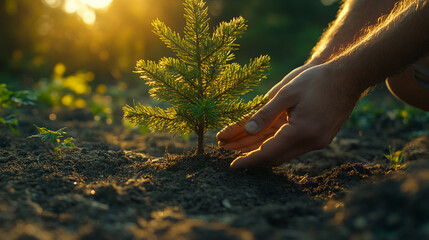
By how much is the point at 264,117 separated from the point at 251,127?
0.12m

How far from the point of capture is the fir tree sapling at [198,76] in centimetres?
211

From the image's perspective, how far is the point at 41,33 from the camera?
9094mm

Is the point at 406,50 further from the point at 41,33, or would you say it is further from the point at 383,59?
the point at 41,33

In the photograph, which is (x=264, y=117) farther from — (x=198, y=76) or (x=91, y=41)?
→ (x=91, y=41)

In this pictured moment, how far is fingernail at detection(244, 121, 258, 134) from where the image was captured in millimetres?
2137

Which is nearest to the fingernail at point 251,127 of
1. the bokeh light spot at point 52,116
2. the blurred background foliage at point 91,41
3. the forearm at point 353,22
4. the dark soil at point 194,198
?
the dark soil at point 194,198

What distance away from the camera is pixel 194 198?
177 cm

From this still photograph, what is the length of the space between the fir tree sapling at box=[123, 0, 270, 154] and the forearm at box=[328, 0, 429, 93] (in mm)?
630

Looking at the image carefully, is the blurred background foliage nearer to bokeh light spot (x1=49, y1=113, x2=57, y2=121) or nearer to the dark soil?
bokeh light spot (x1=49, y1=113, x2=57, y2=121)

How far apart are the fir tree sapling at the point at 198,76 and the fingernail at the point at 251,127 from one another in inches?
3.2

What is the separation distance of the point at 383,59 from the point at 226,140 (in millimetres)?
1320

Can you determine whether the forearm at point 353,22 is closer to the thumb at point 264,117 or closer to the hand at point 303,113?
the hand at point 303,113

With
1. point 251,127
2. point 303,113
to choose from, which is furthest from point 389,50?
point 251,127

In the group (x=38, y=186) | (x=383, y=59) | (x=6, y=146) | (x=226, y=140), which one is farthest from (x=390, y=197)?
(x=6, y=146)
